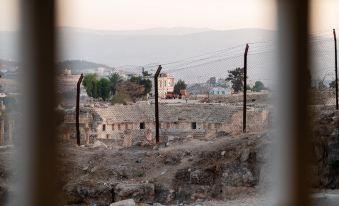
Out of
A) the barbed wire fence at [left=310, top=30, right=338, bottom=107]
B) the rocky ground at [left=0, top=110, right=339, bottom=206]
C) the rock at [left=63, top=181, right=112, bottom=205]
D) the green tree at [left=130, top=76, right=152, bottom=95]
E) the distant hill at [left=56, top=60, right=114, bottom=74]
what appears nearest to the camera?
the distant hill at [left=56, top=60, right=114, bottom=74]

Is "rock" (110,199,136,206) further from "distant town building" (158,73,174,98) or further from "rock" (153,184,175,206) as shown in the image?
"distant town building" (158,73,174,98)

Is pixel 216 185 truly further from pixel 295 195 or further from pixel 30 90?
pixel 30 90

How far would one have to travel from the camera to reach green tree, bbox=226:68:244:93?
7.74ft

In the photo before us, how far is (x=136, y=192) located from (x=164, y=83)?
459mm

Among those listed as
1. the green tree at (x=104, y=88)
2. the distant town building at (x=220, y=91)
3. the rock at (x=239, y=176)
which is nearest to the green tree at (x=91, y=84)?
the green tree at (x=104, y=88)

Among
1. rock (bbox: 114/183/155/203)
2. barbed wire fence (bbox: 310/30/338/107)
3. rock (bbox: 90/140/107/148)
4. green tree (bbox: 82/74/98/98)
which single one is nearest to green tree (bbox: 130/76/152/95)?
green tree (bbox: 82/74/98/98)

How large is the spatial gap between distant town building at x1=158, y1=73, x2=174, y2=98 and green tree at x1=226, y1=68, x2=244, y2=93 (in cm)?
28

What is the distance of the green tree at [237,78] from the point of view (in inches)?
92.9

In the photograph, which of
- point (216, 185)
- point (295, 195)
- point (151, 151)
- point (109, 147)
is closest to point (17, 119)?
point (109, 147)

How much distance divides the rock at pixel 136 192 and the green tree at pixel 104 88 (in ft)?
1.14

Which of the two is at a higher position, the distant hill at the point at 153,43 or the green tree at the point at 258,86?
the distant hill at the point at 153,43

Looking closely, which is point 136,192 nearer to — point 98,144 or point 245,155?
point 98,144

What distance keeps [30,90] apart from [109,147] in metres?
0.66

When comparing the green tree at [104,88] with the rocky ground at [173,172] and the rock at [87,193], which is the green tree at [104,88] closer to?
the rocky ground at [173,172]
